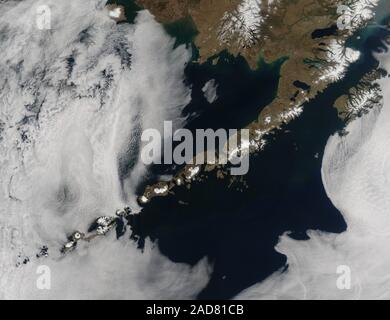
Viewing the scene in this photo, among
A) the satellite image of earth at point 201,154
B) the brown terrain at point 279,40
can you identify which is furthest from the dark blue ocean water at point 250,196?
the brown terrain at point 279,40

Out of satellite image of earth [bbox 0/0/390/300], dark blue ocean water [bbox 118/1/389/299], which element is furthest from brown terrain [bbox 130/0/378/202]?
dark blue ocean water [bbox 118/1/389/299]

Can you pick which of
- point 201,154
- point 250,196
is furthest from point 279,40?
point 250,196

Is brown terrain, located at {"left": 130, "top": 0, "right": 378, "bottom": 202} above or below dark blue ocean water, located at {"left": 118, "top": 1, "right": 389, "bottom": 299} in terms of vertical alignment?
above

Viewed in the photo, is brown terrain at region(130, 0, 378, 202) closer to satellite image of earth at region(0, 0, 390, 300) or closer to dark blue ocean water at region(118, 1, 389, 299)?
satellite image of earth at region(0, 0, 390, 300)

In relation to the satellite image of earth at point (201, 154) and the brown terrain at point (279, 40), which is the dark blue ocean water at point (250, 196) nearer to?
the satellite image of earth at point (201, 154)

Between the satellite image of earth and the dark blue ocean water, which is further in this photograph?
the dark blue ocean water

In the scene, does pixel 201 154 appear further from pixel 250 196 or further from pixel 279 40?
pixel 279 40

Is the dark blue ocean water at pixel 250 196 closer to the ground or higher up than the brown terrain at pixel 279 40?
closer to the ground
